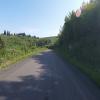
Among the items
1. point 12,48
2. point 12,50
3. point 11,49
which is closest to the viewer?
point 12,50

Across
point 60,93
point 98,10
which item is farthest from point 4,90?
point 98,10

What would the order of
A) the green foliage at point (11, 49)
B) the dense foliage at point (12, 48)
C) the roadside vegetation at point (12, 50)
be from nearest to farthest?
the roadside vegetation at point (12, 50) → the green foliage at point (11, 49) → the dense foliage at point (12, 48)

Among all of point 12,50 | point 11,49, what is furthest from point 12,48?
point 12,50

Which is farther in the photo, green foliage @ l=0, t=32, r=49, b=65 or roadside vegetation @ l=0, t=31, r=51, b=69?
green foliage @ l=0, t=32, r=49, b=65

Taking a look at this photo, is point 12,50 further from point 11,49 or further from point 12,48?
point 12,48

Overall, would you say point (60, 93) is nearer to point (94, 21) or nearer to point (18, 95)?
point (18, 95)

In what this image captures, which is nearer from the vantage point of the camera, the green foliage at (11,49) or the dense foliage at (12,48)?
the green foliage at (11,49)

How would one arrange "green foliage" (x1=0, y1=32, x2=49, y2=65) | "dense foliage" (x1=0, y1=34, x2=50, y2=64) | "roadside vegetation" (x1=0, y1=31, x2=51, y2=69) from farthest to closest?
1. "dense foliage" (x1=0, y1=34, x2=50, y2=64)
2. "green foliage" (x1=0, y1=32, x2=49, y2=65)
3. "roadside vegetation" (x1=0, y1=31, x2=51, y2=69)

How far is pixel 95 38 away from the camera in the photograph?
30.6m

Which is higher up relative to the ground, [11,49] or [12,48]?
[11,49]

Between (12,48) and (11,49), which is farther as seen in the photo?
(12,48)

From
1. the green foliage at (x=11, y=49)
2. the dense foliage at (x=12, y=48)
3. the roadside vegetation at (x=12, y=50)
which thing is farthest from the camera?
the dense foliage at (x=12, y=48)

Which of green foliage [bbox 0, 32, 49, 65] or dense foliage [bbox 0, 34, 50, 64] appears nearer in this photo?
green foliage [bbox 0, 32, 49, 65]

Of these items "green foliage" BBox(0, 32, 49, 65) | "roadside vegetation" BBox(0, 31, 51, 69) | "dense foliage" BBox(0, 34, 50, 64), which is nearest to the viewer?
"roadside vegetation" BBox(0, 31, 51, 69)
